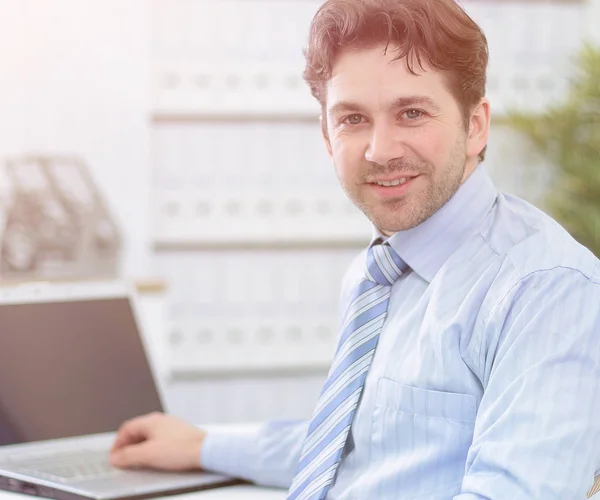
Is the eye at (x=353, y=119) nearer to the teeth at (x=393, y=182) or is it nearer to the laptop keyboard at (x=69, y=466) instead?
the teeth at (x=393, y=182)

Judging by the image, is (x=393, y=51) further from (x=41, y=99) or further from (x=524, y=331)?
(x=41, y=99)

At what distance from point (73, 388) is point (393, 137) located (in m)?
0.59

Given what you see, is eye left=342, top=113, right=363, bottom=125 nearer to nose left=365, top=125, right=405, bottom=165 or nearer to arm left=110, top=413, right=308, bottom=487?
nose left=365, top=125, right=405, bottom=165

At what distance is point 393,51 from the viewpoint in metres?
0.92

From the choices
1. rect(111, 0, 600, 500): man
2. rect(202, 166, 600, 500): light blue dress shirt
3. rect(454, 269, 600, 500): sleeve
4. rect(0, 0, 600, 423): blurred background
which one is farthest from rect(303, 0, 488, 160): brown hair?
rect(0, 0, 600, 423): blurred background

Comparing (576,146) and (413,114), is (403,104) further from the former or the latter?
(576,146)

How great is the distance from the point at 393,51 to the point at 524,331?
30 centimetres

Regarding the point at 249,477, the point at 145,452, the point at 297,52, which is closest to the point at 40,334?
the point at 145,452

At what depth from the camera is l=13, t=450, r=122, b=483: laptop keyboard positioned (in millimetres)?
1120

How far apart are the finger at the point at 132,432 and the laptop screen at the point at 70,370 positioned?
7 cm

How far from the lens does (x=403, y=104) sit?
0.93 meters

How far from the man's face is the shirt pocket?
0.62ft

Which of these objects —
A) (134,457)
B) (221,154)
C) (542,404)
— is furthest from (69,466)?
(221,154)

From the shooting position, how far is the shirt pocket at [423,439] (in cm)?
88
